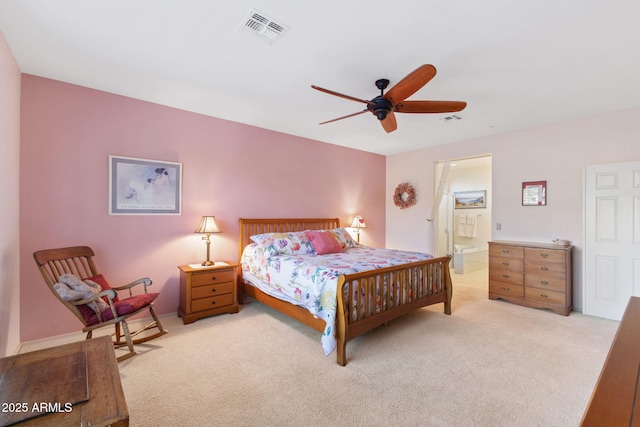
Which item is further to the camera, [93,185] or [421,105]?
[93,185]

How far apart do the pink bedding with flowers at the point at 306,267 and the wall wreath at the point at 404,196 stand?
1920mm

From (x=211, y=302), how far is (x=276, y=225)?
5.15ft

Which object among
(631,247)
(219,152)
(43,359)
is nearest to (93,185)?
(219,152)

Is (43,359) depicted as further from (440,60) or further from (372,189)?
(372,189)

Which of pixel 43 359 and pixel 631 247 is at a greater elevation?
pixel 631 247

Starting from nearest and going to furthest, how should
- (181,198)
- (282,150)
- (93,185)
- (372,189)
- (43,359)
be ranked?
(43,359), (93,185), (181,198), (282,150), (372,189)

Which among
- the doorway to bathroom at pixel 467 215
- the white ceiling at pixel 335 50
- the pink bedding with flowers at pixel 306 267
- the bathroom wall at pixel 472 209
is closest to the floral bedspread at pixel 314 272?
the pink bedding with flowers at pixel 306 267

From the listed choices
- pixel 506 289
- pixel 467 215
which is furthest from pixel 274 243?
pixel 467 215

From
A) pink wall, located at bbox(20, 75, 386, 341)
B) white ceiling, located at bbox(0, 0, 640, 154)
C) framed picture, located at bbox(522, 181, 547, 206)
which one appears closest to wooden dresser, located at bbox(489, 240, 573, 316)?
framed picture, located at bbox(522, 181, 547, 206)

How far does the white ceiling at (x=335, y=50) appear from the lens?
1929mm

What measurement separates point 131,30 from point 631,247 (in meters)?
5.71

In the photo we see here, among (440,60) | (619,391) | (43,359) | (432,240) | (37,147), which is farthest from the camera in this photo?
(432,240)

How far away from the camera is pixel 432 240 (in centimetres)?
565

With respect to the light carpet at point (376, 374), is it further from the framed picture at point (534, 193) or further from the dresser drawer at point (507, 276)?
the framed picture at point (534, 193)
